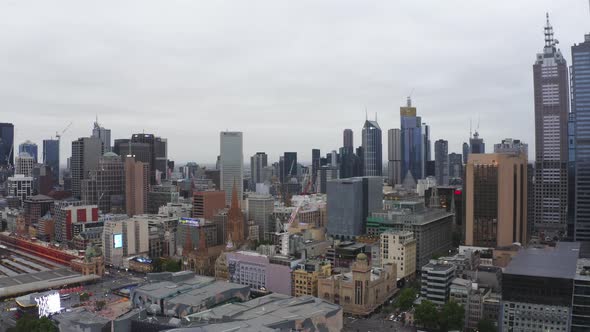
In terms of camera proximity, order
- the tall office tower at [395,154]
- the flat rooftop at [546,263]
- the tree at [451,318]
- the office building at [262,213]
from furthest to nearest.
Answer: the tall office tower at [395,154], the office building at [262,213], the tree at [451,318], the flat rooftop at [546,263]

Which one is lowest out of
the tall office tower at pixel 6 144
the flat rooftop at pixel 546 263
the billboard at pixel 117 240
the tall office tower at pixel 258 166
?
the billboard at pixel 117 240

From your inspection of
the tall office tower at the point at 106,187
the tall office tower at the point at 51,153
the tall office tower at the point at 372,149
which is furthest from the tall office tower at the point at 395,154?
the tall office tower at the point at 51,153

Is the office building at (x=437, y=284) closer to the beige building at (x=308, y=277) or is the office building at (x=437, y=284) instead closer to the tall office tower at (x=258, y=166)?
the beige building at (x=308, y=277)

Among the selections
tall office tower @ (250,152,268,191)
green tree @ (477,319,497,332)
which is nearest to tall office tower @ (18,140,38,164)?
tall office tower @ (250,152,268,191)

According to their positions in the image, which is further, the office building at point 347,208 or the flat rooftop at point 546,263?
the office building at point 347,208

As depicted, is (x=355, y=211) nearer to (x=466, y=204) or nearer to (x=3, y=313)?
(x=466, y=204)

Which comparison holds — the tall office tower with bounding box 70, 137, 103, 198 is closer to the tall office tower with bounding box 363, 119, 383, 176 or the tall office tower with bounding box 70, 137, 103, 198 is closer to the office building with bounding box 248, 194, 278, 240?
the office building with bounding box 248, 194, 278, 240

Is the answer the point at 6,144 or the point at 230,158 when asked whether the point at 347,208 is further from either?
the point at 6,144
